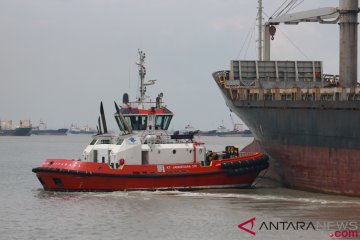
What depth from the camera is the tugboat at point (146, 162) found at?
102 feet

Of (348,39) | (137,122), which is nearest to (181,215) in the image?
(137,122)

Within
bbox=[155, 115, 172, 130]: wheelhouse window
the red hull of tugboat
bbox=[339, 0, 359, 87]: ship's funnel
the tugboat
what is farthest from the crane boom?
the red hull of tugboat

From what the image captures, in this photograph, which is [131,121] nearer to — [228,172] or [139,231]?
[228,172]

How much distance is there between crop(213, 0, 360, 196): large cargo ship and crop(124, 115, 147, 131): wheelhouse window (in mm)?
4951

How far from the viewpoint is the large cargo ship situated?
29.5 metres

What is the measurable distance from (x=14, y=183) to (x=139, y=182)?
1094cm

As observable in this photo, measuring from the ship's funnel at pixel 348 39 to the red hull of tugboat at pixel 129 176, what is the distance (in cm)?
822

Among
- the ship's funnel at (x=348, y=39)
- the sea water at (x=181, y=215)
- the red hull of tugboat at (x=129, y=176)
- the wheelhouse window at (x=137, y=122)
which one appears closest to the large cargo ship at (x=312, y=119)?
the ship's funnel at (x=348, y=39)

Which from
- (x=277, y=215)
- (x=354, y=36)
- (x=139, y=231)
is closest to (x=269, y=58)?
(x=354, y=36)

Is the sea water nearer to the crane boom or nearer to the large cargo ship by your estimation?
the large cargo ship

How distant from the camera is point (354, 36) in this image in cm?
3553

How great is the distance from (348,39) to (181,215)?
44.9 ft

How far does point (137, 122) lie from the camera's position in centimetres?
3338

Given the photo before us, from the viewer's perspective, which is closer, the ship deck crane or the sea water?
the sea water
